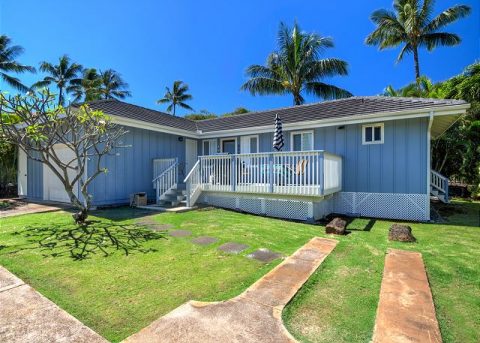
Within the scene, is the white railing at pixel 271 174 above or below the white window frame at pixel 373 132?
below

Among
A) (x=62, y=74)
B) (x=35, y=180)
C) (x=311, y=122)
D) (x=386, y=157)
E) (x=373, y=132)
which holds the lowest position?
(x=35, y=180)

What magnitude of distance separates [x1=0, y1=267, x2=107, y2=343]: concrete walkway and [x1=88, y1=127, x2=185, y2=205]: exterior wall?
22.1 ft

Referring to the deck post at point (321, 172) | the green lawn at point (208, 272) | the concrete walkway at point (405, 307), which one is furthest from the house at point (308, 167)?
the concrete walkway at point (405, 307)

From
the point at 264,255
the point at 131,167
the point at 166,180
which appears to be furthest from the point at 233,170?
the point at 264,255

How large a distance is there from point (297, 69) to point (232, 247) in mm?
18961

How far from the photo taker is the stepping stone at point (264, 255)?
4.39 metres

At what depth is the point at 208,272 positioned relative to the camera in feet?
12.5

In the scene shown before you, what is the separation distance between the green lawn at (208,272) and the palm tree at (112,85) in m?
28.4

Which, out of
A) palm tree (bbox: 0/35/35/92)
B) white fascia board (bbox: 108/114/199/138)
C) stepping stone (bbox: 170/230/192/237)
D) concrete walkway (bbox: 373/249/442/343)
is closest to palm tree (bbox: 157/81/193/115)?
palm tree (bbox: 0/35/35/92)

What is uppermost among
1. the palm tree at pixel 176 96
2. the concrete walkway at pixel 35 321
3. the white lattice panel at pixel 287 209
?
the palm tree at pixel 176 96

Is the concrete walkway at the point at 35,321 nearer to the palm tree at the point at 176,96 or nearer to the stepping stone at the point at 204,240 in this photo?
the stepping stone at the point at 204,240

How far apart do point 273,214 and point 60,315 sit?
268 inches

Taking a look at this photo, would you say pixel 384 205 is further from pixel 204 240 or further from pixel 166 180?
pixel 166 180

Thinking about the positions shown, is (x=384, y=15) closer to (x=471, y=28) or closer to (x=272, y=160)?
(x=471, y=28)
